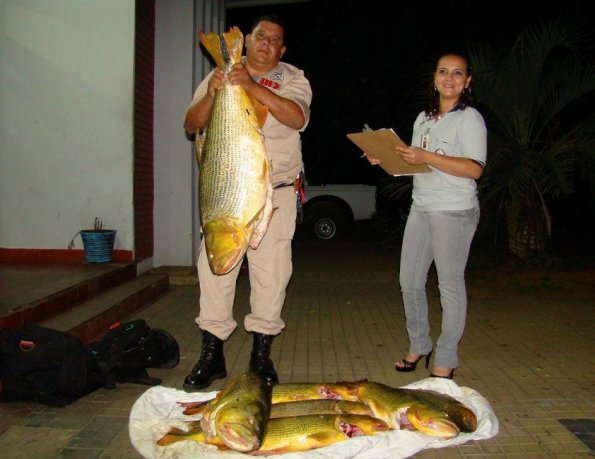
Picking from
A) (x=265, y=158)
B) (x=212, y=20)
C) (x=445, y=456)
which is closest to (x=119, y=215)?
(x=212, y=20)

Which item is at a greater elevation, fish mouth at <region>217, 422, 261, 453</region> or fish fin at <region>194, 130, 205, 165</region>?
fish fin at <region>194, 130, 205, 165</region>

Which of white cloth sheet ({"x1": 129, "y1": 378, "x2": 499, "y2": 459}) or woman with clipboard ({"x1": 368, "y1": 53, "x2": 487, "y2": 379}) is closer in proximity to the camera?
white cloth sheet ({"x1": 129, "y1": 378, "x2": 499, "y2": 459})

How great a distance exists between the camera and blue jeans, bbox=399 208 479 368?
13.2 ft

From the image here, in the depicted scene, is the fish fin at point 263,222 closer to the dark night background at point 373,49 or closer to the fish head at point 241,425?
the fish head at point 241,425

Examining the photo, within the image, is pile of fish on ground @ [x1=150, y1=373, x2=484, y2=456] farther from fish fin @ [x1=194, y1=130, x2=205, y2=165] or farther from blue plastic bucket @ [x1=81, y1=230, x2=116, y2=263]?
blue plastic bucket @ [x1=81, y1=230, x2=116, y2=263]

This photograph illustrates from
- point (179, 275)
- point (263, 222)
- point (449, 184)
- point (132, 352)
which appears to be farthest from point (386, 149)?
point (179, 275)

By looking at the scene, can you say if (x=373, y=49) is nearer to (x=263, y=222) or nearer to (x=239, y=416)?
(x=263, y=222)

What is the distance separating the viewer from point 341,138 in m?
26.3

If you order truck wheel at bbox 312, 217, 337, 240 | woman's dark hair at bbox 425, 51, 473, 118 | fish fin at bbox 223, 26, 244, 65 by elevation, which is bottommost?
truck wheel at bbox 312, 217, 337, 240

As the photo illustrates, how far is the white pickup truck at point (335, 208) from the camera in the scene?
1577 cm

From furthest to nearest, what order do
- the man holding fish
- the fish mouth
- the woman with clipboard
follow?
the woman with clipboard < the man holding fish < the fish mouth

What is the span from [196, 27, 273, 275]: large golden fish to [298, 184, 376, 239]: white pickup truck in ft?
41.0

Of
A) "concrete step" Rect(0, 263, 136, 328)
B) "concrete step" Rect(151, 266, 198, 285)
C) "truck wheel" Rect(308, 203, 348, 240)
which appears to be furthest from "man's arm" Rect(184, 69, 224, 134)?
"truck wheel" Rect(308, 203, 348, 240)

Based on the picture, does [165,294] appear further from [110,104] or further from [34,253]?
[110,104]
